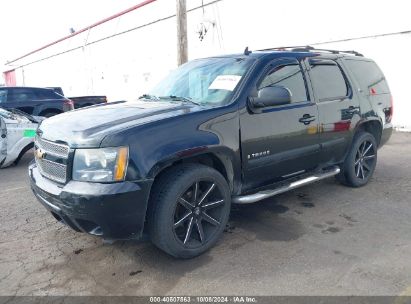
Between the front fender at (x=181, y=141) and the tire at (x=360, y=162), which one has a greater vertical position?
the front fender at (x=181, y=141)

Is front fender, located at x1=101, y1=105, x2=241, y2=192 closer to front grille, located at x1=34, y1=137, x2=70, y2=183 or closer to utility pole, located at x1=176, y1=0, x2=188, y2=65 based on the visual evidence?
front grille, located at x1=34, y1=137, x2=70, y2=183

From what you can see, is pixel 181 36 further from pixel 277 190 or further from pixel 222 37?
pixel 277 190

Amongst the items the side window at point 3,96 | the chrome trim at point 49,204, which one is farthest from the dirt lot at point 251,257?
the side window at point 3,96

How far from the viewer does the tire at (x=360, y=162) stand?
5.14 metres

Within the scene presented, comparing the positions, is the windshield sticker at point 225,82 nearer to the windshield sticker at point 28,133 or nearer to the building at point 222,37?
the windshield sticker at point 28,133

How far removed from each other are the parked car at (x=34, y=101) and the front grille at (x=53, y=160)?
8960mm

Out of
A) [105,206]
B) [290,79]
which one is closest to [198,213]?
[105,206]

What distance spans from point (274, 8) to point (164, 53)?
691 cm

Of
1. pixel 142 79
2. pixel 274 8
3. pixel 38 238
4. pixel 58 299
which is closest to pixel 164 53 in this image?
pixel 142 79

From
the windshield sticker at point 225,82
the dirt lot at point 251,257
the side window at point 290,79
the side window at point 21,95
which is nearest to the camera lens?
the dirt lot at point 251,257

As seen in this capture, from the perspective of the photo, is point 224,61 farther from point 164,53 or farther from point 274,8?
point 164,53

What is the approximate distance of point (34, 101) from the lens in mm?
11688

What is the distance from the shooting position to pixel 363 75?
529 cm

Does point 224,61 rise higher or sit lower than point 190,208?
higher
